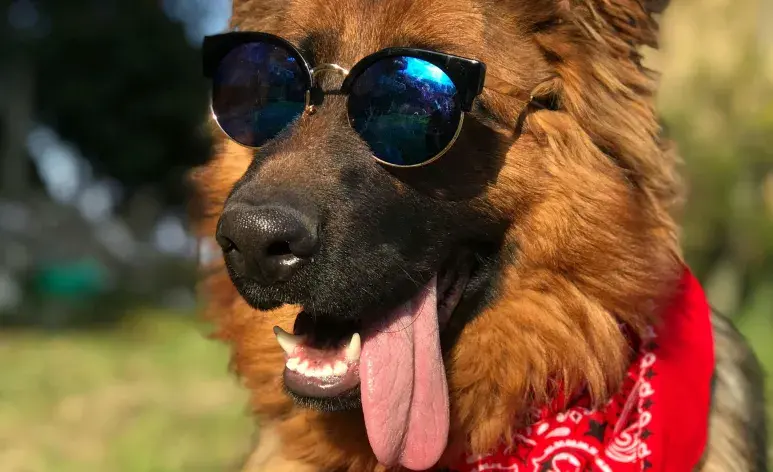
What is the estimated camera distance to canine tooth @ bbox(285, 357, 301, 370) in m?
2.68

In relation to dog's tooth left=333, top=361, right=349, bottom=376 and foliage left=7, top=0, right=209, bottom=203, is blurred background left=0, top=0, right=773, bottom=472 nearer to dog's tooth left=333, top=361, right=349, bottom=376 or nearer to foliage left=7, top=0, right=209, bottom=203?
foliage left=7, top=0, right=209, bottom=203

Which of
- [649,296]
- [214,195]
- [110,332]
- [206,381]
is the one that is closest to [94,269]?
[110,332]

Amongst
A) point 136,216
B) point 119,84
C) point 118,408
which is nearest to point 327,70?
point 118,408

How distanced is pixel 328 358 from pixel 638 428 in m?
1.16

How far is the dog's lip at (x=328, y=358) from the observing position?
2.63 m

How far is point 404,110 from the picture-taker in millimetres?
2768

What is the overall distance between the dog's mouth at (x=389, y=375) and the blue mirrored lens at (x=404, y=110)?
489 millimetres

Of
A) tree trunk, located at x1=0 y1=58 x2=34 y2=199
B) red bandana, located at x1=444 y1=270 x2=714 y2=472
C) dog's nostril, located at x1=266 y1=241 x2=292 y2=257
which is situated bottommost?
tree trunk, located at x1=0 y1=58 x2=34 y2=199

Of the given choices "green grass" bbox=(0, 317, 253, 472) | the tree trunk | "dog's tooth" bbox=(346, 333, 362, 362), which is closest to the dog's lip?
"dog's tooth" bbox=(346, 333, 362, 362)

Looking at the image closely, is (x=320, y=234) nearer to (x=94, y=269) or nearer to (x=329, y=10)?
(x=329, y=10)

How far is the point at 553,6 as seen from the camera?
2.88 meters

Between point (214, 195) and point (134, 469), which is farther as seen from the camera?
point (134, 469)

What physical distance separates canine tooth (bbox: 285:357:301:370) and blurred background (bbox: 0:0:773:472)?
3.39 ft

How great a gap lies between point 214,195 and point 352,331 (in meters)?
0.97
